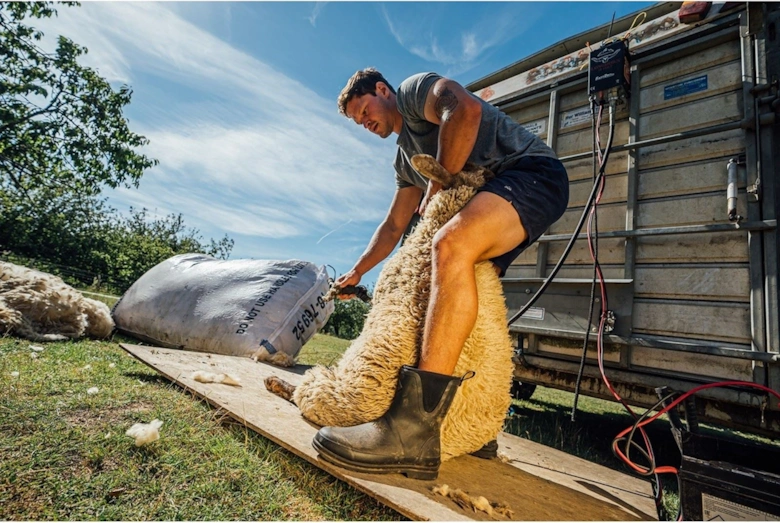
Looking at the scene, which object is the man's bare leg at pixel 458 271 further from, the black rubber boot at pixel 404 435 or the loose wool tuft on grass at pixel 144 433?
the loose wool tuft on grass at pixel 144 433

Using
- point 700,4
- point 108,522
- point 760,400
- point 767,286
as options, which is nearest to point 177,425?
point 108,522

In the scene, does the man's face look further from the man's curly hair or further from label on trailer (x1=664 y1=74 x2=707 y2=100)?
label on trailer (x1=664 y1=74 x2=707 y2=100)

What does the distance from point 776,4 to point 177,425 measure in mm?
3860

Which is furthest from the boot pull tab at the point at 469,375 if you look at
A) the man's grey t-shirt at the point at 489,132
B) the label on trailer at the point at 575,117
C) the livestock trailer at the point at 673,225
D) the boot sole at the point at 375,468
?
the label on trailer at the point at 575,117

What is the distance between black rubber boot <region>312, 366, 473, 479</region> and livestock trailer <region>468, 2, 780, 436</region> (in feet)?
5.62

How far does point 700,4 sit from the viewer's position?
247 centimetres

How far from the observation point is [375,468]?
1176 millimetres

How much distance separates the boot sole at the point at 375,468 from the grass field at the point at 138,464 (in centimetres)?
9

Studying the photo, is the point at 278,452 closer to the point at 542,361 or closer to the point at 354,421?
the point at 354,421

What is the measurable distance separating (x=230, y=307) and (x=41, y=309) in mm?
1303

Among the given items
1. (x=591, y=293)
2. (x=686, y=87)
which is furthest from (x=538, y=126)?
(x=591, y=293)

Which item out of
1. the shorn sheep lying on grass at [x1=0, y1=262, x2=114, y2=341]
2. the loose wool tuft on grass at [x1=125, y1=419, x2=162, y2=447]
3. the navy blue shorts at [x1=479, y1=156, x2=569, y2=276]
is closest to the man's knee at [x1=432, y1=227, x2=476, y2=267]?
the navy blue shorts at [x1=479, y1=156, x2=569, y2=276]

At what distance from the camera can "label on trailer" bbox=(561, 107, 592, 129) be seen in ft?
9.87

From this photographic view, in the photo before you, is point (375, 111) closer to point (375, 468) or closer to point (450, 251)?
point (450, 251)
